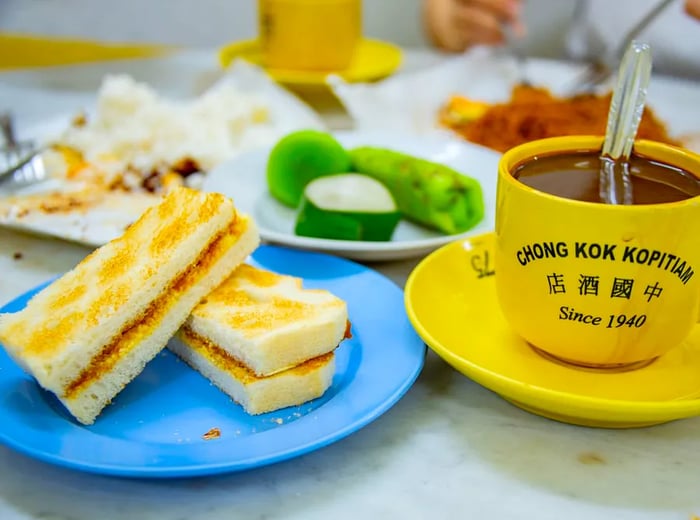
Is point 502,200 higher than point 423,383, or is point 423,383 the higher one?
point 502,200

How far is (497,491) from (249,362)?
0.85 feet

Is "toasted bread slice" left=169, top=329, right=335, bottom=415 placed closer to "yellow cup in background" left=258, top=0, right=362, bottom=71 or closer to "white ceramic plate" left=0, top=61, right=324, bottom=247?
"white ceramic plate" left=0, top=61, right=324, bottom=247

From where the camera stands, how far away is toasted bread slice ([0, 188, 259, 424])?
0.66 m

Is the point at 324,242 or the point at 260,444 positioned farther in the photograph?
the point at 324,242

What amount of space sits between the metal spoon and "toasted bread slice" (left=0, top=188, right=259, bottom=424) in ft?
1.30

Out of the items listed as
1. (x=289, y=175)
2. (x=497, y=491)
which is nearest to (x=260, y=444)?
(x=497, y=491)

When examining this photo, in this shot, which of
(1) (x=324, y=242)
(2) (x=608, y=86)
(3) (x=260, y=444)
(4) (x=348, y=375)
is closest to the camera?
(3) (x=260, y=444)

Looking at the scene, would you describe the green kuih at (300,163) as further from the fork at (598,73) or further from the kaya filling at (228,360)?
the fork at (598,73)

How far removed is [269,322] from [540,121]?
2.89ft

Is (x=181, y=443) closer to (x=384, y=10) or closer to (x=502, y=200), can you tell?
(x=502, y=200)

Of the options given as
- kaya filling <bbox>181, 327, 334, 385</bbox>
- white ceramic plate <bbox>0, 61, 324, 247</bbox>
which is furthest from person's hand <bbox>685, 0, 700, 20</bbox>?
kaya filling <bbox>181, 327, 334, 385</bbox>

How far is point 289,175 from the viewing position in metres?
1.16

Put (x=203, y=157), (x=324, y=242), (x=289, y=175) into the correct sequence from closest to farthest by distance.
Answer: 1. (x=324, y=242)
2. (x=289, y=175)
3. (x=203, y=157)

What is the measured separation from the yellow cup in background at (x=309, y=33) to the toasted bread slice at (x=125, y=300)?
0.93 metres
